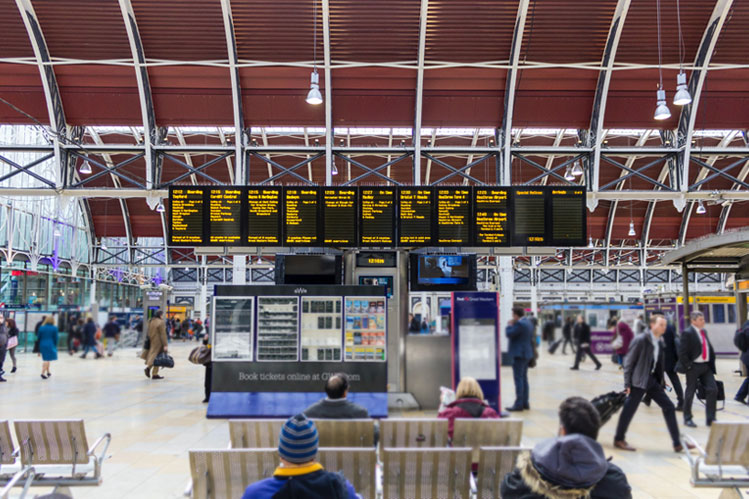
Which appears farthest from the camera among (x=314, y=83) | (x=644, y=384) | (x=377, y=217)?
(x=377, y=217)

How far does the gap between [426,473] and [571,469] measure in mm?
1579

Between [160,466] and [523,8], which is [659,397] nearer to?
[160,466]

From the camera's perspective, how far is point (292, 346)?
1071 cm

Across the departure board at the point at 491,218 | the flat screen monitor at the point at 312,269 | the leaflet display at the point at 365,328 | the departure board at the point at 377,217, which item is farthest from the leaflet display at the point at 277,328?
the departure board at the point at 491,218

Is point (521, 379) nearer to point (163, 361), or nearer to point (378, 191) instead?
point (378, 191)

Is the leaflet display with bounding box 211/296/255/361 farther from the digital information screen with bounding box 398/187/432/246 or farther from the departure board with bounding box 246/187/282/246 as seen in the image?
the digital information screen with bounding box 398/187/432/246

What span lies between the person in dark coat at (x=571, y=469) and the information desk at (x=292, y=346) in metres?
7.11

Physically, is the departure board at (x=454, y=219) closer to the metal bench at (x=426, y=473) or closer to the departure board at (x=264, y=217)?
the departure board at (x=264, y=217)

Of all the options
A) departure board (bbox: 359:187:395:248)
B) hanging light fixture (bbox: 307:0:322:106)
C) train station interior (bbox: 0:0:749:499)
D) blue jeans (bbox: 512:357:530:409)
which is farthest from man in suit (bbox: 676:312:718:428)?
hanging light fixture (bbox: 307:0:322:106)

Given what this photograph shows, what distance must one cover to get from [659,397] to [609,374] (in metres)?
10.5

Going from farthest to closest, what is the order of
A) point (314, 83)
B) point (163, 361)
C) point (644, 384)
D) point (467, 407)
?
point (163, 361) → point (314, 83) → point (644, 384) → point (467, 407)

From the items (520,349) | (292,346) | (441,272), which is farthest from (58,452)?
(441,272)

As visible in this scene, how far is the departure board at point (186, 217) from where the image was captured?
12.4 meters

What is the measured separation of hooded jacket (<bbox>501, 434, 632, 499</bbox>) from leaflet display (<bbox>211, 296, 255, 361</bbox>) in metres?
7.86
